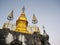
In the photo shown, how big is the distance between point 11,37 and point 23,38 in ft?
7.73

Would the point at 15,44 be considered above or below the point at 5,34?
below

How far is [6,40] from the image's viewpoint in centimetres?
2381

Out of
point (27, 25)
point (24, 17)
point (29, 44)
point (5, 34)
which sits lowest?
point (29, 44)

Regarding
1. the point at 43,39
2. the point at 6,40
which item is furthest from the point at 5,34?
the point at 43,39

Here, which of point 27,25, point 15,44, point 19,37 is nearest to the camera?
point 15,44

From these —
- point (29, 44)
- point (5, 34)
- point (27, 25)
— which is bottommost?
point (29, 44)

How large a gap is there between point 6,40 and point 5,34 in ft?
3.88

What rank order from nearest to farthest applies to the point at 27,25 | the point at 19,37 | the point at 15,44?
the point at 15,44, the point at 19,37, the point at 27,25

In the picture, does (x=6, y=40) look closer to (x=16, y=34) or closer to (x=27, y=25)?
(x=16, y=34)

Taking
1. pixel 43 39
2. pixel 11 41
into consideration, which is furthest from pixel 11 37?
pixel 43 39

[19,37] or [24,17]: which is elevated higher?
[24,17]

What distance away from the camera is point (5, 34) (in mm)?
24359

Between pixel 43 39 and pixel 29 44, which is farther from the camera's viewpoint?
pixel 43 39

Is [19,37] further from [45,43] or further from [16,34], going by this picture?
[45,43]
